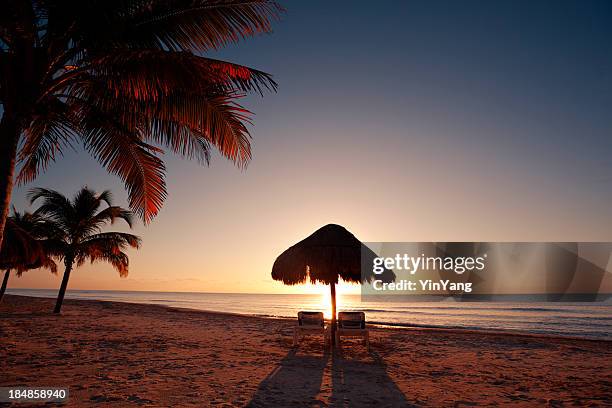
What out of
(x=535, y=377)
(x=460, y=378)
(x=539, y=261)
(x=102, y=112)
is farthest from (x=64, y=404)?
(x=539, y=261)

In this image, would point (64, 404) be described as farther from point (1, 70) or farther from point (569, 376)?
point (569, 376)

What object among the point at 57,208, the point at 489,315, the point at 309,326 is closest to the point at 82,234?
the point at 57,208

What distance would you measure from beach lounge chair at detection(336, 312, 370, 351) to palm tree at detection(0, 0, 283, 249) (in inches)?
200

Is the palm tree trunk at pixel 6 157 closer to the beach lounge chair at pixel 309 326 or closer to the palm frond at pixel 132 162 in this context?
the palm frond at pixel 132 162

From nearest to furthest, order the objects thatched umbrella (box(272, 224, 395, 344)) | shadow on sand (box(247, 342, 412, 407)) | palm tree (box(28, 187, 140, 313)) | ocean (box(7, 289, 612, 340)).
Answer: shadow on sand (box(247, 342, 412, 407)) → thatched umbrella (box(272, 224, 395, 344)) → palm tree (box(28, 187, 140, 313)) → ocean (box(7, 289, 612, 340))

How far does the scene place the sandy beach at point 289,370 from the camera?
475 centimetres

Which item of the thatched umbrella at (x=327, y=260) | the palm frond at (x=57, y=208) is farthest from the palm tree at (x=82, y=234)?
the thatched umbrella at (x=327, y=260)

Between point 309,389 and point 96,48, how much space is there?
4.66 m

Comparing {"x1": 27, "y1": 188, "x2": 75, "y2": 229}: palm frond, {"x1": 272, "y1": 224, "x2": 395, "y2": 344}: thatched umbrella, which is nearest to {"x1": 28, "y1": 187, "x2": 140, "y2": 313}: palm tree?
{"x1": 27, "y1": 188, "x2": 75, "y2": 229}: palm frond

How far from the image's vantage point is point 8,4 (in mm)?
3326

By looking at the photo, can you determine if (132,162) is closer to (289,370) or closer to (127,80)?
(127,80)

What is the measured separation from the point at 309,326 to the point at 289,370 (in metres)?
2.58

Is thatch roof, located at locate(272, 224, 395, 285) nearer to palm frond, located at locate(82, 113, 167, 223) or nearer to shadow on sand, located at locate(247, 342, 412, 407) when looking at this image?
shadow on sand, located at locate(247, 342, 412, 407)

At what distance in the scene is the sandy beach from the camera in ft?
15.6
